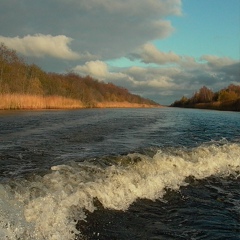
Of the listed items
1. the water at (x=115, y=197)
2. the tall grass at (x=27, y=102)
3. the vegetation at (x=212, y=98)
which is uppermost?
the vegetation at (x=212, y=98)

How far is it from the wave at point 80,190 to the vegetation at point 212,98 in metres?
78.9

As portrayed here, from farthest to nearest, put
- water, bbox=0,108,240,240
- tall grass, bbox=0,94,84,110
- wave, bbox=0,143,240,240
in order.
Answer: tall grass, bbox=0,94,84,110
water, bbox=0,108,240,240
wave, bbox=0,143,240,240

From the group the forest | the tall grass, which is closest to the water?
the tall grass

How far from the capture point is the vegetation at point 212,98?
95.8 meters

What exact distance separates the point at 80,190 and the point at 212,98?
437 ft

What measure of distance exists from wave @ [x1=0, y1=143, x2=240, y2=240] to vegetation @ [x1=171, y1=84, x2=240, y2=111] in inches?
3106

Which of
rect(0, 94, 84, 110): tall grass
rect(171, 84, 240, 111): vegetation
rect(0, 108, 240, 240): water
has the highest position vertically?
rect(171, 84, 240, 111): vegetation

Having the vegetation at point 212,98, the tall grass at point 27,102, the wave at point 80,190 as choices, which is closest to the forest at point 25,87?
the tall grass at point 27,102

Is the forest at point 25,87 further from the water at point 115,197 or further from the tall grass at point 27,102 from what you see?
the water at point 115,197

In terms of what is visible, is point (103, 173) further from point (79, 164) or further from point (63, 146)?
point (63, 146)

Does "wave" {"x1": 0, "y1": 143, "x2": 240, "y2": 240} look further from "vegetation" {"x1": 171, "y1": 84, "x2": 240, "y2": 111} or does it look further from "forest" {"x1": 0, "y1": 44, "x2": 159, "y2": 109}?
"vegetation" {"x1": 171, "y1": 84, "x2": 240, "y2": 111}

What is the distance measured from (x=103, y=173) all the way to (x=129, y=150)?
4.22 meters

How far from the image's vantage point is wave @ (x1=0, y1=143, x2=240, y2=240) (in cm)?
517

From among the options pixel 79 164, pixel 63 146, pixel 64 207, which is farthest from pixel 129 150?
A: pixel 64 207
